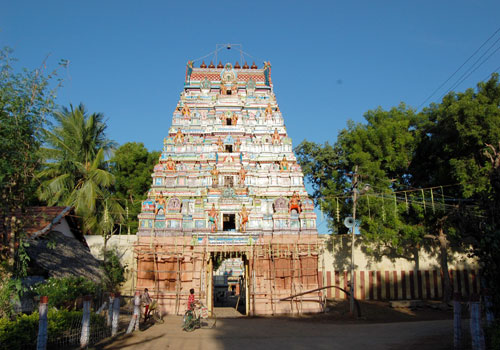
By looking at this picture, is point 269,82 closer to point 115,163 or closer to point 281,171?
point 281,171

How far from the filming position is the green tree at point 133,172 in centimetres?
3266

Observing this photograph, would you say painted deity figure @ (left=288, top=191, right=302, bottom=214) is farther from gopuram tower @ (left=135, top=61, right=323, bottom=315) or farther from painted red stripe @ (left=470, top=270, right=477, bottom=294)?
painted red stripe @ (left=470, top=270, right=477, bottom=294)

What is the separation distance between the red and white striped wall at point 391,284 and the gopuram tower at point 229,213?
4651mm

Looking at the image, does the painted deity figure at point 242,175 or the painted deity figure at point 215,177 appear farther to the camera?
the painted deity figure at point 215,177

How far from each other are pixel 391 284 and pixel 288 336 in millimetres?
13081

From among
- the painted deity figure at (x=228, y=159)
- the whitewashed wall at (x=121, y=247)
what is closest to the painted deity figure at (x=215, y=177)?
the painted deity figure at (x=228, y=159)

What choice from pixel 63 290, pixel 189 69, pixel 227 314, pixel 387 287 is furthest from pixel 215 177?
pixel 387 287

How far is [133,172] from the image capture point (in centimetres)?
3391

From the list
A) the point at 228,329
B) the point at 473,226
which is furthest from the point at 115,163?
the point at 473,226

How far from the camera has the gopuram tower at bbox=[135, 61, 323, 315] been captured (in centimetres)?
1936

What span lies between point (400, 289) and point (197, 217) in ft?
41.7

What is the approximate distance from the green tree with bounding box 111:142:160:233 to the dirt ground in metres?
16.9

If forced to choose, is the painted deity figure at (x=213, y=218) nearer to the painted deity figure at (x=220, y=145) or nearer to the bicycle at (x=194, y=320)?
the painted deity figure at (x=220, y=145)

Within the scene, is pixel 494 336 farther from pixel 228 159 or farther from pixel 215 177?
pixel 228 159
